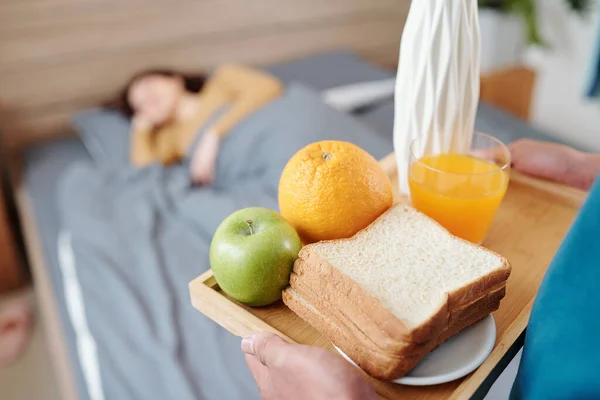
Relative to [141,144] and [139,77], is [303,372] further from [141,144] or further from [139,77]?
[139,77]

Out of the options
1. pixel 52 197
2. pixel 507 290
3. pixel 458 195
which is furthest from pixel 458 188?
pixel 52 197

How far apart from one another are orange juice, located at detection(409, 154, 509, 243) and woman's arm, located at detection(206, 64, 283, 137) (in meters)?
1.20

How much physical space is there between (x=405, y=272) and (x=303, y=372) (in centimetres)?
17

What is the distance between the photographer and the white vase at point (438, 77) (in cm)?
70

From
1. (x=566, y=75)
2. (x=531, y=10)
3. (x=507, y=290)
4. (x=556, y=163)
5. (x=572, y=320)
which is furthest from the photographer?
(x=566, y=75)

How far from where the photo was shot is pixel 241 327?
65 centimetres

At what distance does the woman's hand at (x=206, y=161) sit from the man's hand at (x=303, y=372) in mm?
1243

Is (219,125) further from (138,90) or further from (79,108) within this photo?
(79,108)

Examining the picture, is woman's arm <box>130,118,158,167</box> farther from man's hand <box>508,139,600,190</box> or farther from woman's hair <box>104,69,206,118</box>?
man's hand <box>508,139,600,190</box>

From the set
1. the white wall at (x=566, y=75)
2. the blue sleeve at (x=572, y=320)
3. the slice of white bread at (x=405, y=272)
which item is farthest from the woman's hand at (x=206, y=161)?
the white wall at (x=566, y=75)

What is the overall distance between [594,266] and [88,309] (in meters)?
1.21

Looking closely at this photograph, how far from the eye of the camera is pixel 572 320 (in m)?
0.46

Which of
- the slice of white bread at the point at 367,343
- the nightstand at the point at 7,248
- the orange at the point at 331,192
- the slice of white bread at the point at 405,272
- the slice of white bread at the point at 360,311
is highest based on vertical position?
the orange at the point at 331,192

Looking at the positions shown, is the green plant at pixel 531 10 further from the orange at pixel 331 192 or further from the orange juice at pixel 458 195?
the orange at pixel 331 192
